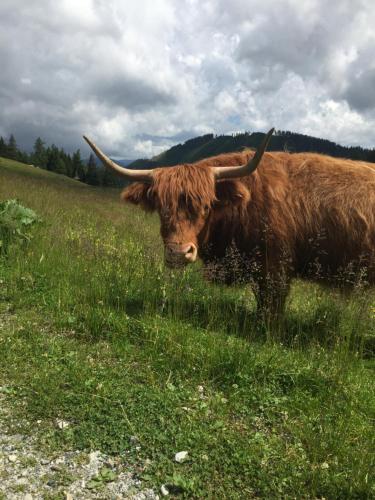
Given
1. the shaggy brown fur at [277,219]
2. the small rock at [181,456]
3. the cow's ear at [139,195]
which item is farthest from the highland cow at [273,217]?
the small rock at [181,456]

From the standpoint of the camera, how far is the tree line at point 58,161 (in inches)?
3524

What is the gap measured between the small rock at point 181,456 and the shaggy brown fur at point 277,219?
7.03 ft

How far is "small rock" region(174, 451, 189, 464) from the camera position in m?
2.49

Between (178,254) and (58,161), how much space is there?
93.4 m

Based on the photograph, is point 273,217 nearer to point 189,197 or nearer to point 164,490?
point 189,197

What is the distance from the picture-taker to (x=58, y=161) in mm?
90188

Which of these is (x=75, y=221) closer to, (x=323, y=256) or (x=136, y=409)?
(x=323, y=256)

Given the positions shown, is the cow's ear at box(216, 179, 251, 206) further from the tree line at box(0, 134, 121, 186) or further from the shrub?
the tree line at box(0, 134, 121, 186)

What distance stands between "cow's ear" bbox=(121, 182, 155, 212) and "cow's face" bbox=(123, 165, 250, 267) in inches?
6.9

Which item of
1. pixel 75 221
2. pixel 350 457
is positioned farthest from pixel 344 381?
pixel 75 221

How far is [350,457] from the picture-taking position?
8.27 ft

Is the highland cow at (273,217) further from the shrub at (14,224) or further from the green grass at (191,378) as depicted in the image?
the shrub at (14,224)

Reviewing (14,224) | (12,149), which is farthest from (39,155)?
(14,224)

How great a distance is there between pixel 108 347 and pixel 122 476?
1.49 meters
